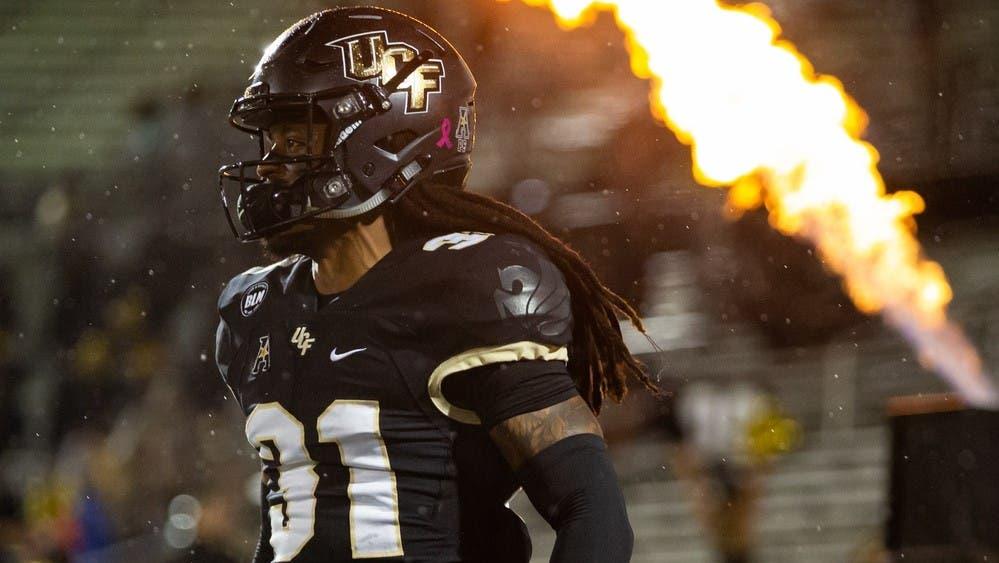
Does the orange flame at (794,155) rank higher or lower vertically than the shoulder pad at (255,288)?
lower

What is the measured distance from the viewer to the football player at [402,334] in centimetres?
171

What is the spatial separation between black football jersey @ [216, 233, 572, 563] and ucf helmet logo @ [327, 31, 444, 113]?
25 cm

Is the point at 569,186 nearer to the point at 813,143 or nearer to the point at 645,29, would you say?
the point at 813,143

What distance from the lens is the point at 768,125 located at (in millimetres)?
5953

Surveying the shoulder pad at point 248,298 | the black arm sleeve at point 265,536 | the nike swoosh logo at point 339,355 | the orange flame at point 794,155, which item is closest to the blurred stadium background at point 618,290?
the orange flame at point 794,155

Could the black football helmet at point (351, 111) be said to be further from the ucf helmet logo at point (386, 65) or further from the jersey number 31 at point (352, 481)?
the jersey number 31 at point (352, 481)

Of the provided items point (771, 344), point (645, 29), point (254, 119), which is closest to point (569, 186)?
point (771, 344)

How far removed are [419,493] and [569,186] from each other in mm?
6204

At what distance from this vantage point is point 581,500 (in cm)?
166

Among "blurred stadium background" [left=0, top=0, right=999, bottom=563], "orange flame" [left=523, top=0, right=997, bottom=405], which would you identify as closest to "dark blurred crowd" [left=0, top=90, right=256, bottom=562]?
"blurred stadium background" [left=0, top=0, right=999, bottom=563]

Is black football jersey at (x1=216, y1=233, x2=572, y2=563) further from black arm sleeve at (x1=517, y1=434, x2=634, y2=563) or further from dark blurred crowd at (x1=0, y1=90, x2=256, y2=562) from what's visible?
dark blurred crowd at (x1=0, y1=90, x2=256, y2=562)

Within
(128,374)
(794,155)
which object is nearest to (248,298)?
(794,155)

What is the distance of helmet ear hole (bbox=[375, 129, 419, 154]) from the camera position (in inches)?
77.9

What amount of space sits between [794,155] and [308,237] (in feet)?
14.5
